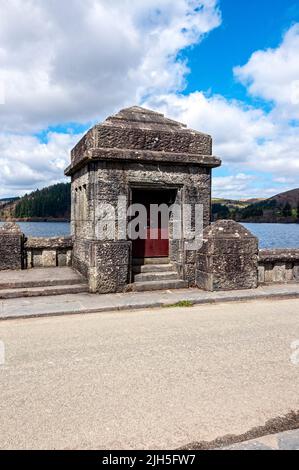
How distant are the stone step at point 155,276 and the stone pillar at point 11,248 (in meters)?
2.82

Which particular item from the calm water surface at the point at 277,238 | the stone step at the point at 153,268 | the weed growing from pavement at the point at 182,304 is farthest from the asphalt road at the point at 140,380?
the calm water surface at the point at 277,238

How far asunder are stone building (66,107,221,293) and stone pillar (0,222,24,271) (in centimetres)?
130

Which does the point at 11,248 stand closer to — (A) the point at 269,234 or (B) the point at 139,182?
(B) the point at 139,182

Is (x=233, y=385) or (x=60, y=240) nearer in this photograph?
(x=233, y=385)

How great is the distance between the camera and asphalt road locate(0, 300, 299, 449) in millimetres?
2688

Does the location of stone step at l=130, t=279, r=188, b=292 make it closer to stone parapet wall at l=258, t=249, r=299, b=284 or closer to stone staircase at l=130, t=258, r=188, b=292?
stone staircase at l=130, t=258, r=188, b=292

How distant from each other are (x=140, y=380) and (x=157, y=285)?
172 inches

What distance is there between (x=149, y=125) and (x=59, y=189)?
125496mm

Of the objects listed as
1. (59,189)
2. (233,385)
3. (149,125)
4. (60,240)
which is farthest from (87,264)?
(59,189)

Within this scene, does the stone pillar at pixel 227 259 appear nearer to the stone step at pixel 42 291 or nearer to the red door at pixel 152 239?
the red door at pixel 152 239

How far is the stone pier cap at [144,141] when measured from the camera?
24.2 feet

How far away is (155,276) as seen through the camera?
805 centimetres

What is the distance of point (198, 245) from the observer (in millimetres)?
8180

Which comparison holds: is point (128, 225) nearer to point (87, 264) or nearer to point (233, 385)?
point (87, 264)
